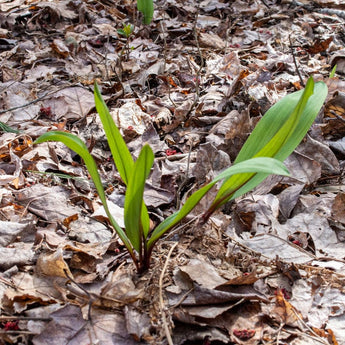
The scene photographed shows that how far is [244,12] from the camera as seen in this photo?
395cm

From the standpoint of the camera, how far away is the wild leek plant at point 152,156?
98 cm

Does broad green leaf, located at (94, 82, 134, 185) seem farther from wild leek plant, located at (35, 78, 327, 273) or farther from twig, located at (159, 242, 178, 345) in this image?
twig, located at (159, 242, 178, 345)

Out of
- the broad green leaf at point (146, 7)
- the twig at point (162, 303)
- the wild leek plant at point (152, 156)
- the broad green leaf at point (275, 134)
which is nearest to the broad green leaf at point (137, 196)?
the wild leek plant at point (152, 156)

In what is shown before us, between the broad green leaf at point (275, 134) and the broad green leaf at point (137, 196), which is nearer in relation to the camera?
the broad green leaf at point (137, 196)

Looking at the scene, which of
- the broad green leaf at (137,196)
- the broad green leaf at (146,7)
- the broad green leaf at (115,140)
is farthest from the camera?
the broad green leaf at (146,7)

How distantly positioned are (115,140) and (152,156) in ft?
0.66

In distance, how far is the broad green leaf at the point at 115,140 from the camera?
1080 mm

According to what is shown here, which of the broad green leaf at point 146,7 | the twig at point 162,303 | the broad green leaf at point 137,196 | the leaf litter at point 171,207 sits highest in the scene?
the broad green leaf at point 137,196

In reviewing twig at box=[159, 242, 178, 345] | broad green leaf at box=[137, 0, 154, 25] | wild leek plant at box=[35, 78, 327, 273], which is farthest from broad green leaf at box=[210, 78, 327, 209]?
broad green leaf at box=[137, 0, 154, 25]

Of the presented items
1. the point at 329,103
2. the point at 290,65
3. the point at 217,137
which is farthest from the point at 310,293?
the point at 290,65

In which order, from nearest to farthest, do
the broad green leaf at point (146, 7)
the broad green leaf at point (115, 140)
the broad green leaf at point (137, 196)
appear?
1. the broad green leaf at point (137, 196)
2. the broad green leaf at point (115, 140)
3. the broad green leaf at point (146, 7)

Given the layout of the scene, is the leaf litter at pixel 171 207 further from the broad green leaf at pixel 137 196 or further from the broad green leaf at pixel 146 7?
the broad green leaf at pixel 146 7

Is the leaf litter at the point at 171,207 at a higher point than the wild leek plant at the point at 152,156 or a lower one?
lower

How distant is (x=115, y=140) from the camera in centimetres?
112
